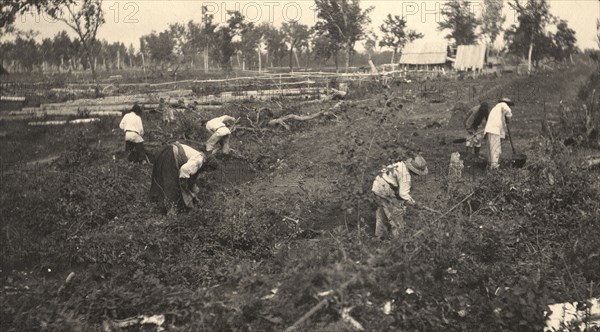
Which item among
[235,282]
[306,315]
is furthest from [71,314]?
[306,315]

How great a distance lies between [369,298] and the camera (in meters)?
3.79

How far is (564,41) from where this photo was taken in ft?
122

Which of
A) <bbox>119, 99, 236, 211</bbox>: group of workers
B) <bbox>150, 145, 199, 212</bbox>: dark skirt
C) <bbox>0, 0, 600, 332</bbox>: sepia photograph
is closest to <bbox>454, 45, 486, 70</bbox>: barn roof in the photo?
<bbox>0, 0, 600, 332</bbox>: sepia photograph

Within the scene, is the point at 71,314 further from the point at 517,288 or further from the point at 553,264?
the point at 553,264

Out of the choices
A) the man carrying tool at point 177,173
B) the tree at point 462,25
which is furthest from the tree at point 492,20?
the man carrying tool at point 177,173

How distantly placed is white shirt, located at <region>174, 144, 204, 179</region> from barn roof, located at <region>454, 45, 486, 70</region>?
35.2m

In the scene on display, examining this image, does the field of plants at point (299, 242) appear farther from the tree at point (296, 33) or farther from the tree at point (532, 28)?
the tree at point (296, 33)

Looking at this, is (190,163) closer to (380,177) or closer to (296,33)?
(380,177)

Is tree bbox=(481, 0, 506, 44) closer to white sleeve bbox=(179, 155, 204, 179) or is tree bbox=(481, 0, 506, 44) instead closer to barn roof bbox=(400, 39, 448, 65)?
barn roof bbox=(400, 39, 448, 65)

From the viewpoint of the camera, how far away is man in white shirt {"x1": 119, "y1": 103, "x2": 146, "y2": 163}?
33.1 ft

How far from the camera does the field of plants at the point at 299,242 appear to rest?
386 cm

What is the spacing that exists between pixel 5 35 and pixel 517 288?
29.3ft

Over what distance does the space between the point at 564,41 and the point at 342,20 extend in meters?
16.9

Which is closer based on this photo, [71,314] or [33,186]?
[71,314]
